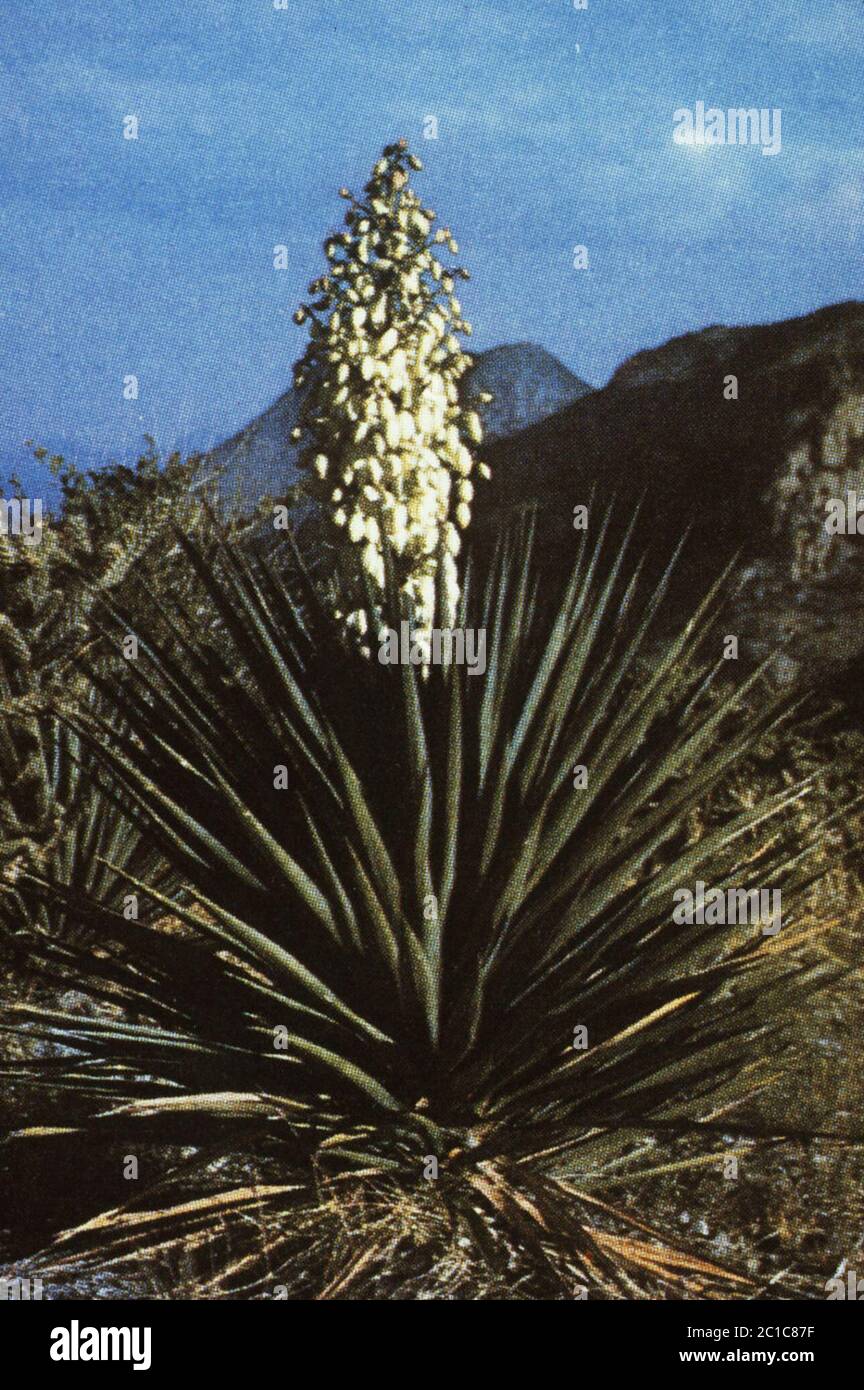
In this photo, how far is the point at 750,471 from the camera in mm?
6652

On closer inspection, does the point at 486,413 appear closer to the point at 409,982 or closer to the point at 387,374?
the point at 387,374

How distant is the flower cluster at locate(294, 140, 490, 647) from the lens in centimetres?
449

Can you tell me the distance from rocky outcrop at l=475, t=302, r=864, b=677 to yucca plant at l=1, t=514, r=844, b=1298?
3329 millimetres

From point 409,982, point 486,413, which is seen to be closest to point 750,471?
point 486,413

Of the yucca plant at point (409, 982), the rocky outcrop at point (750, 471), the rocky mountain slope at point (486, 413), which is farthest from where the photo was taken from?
the rocky mountain slope at point (486, 413)

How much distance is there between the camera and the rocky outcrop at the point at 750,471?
636 cm

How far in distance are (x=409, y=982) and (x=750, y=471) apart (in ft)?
15.2

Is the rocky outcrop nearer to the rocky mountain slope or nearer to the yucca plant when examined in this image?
the rocky mountain slope

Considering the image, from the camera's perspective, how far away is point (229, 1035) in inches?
106

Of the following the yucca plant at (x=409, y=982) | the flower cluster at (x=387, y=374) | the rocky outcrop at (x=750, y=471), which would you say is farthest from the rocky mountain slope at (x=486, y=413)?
the yucca plant at (x=409, y=982)

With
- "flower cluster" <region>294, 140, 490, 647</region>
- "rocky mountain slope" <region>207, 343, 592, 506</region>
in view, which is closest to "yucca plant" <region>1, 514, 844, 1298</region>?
"flower cluster" <region>294, 140, 490, 647</region>

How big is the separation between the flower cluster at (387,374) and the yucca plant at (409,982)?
1750mm

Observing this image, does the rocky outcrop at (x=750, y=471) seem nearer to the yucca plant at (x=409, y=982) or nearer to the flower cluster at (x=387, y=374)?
the flower cluster at (x=387, y=374)
